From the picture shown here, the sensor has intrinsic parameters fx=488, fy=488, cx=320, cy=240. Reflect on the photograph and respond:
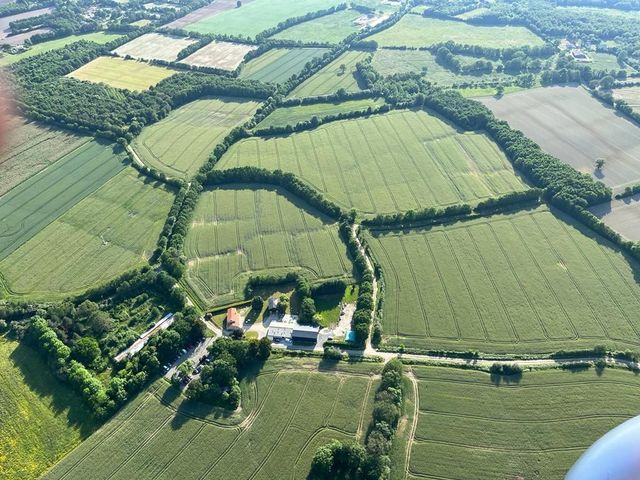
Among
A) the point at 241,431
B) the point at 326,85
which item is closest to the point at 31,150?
the point at 326,85

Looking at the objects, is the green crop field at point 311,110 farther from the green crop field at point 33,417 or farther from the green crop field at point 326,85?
the green crop field at point 33,417

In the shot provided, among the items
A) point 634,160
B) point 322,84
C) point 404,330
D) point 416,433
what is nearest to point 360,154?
point 322,84

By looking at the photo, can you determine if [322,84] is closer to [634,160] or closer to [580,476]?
[634,160]

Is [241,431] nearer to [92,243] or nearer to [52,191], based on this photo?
[92,243]

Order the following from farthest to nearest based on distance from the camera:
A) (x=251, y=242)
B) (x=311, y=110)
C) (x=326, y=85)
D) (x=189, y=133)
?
(x=326, y=85), (x=311, y=110), (x=189, y=133), (x=251, y=242)

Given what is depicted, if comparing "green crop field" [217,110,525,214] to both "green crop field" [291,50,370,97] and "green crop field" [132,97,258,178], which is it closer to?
"green crop field" [132,97,258,178]

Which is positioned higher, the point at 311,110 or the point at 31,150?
the point at 311,110

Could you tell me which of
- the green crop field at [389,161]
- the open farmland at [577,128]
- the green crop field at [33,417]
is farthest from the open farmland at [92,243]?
the open farmland at [577,128]
